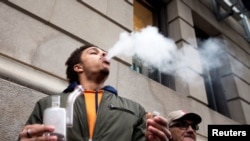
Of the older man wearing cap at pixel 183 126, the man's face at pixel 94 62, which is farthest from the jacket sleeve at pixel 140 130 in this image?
the older man wearing cap at pixel 183 126

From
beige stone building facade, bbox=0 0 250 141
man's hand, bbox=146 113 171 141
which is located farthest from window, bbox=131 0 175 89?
man's hand, bbox=146 113 171 141

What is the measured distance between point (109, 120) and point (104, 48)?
2170 millimetres

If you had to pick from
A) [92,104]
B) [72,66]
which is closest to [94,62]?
[72,66]

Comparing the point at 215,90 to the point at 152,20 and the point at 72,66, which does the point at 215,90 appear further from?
the point at 72,66

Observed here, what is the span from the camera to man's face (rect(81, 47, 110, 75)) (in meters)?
2.91

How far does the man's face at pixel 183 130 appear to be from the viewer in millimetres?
3516

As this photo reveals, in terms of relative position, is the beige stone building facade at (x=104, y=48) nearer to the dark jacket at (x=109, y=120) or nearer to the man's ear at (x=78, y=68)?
the man's ear at (x=78, y=68)

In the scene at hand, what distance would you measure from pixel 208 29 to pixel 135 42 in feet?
12.2

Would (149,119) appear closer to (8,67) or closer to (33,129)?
(33,129)

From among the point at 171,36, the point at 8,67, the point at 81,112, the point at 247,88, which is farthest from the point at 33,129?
the point at 247,88

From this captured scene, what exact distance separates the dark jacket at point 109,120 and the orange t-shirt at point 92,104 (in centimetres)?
4

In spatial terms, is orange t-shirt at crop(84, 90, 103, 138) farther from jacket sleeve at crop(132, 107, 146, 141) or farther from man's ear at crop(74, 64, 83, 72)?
man's ear at crop(74, 64, 83, 72)

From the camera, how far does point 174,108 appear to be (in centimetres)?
495

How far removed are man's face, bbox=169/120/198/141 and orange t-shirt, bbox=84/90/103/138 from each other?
1.49 m
